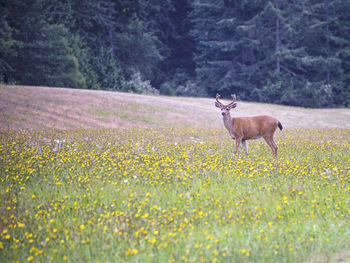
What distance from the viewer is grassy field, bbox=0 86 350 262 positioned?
5.20 m

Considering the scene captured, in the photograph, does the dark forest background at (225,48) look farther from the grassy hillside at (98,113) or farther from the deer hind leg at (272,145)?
the deer hind leg at (272,145)

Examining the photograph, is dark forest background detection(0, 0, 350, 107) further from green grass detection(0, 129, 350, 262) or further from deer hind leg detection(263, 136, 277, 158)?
green grass detection(0, 129, 350, 262)

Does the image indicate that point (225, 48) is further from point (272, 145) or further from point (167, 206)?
point (167, 206)

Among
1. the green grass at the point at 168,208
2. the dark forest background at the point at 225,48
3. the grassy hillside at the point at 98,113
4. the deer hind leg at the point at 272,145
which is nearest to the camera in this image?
the green grass at the point at 168,208

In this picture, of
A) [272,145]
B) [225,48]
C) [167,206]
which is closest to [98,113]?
[272,145]

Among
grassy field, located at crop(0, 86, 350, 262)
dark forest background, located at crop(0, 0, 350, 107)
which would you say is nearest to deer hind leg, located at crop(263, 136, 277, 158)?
grassy field, located at crop(0, 86, 350, 262)

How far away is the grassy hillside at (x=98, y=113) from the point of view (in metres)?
20.6

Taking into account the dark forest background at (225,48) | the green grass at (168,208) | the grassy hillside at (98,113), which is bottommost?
the grassy hillside at (98,113)

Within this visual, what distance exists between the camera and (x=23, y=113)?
2081cm

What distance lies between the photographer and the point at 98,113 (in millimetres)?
24047

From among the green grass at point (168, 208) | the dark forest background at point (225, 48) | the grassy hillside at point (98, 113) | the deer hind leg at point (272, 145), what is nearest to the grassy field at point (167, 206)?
the green grass at point (168, 208)

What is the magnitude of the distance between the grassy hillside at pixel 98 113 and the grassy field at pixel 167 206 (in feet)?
30.7

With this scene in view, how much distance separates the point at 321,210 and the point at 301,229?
941 mm

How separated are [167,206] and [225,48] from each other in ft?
153
